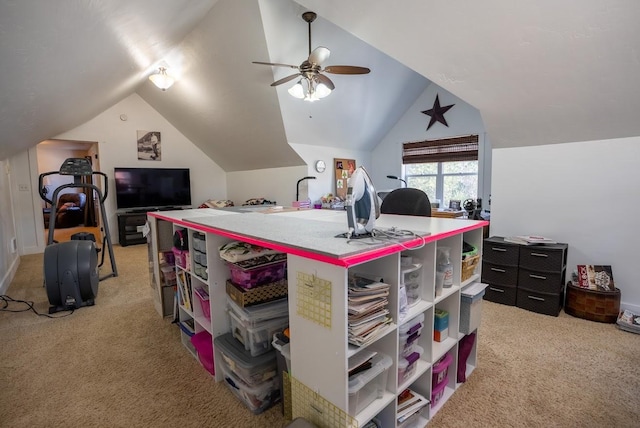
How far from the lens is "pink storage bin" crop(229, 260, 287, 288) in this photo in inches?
62.7

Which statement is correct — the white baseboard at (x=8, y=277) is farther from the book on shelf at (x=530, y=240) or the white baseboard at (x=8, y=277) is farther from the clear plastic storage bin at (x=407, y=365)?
the book on shelf at (x=530, y=240)

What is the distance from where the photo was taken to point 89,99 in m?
3.62

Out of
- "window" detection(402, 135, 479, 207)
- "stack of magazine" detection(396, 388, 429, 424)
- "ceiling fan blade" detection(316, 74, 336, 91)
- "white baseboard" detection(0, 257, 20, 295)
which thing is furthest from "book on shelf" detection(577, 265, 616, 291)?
"white baseboard" detection(0, 257, 20, 295)

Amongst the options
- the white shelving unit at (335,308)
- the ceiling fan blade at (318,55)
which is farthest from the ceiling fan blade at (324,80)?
the white shelving unit at (335,308)

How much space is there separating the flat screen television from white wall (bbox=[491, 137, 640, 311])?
217 inches

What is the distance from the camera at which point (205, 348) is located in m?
1.85

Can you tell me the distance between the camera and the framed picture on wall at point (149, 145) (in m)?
5.74

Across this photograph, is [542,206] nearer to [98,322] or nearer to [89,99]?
[98,322]

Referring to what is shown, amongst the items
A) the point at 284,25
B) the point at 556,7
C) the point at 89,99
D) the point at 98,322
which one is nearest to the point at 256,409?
the point at 98,322

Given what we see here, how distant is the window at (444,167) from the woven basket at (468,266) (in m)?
3.42

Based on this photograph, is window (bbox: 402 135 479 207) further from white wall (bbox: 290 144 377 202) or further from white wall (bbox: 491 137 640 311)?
white wall (bbox: 491 137 640 311)

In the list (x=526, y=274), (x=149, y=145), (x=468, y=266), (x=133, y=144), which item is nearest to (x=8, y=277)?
(x=133, y=144)

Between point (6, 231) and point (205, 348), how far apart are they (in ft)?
12.5

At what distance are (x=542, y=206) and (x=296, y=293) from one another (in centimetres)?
283
